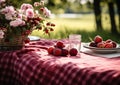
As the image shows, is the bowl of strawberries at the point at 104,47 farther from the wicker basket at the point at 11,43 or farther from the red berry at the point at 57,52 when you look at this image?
the wicker basket at the point at 11,43

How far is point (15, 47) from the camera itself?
11.1 ft

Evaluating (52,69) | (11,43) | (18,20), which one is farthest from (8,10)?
(52,69)

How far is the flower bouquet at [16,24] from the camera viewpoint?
324cm

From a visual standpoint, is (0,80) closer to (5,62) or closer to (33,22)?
(5,62)

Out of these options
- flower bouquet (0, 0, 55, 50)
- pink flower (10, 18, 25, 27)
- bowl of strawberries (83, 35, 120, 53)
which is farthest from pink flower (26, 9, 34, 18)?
bowl of strawberries (83, 35, 120, 53)

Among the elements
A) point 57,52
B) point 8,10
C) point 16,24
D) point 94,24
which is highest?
point 8,10

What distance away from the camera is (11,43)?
132 inches

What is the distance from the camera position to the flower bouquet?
10.6ft

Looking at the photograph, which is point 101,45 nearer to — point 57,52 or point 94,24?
point 57,52

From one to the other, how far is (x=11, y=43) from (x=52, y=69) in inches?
30.9

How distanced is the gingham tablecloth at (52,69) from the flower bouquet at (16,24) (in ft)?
0.41

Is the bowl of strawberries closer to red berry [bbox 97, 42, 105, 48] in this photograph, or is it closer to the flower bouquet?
red berry [bbox 97, 42, 105, 48]

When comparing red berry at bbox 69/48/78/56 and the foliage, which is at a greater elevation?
the foliage

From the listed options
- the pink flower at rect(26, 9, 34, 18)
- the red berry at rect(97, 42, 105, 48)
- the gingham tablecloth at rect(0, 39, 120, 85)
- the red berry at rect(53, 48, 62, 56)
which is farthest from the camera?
the pink flower at rect(26, 9, 34, 18)
